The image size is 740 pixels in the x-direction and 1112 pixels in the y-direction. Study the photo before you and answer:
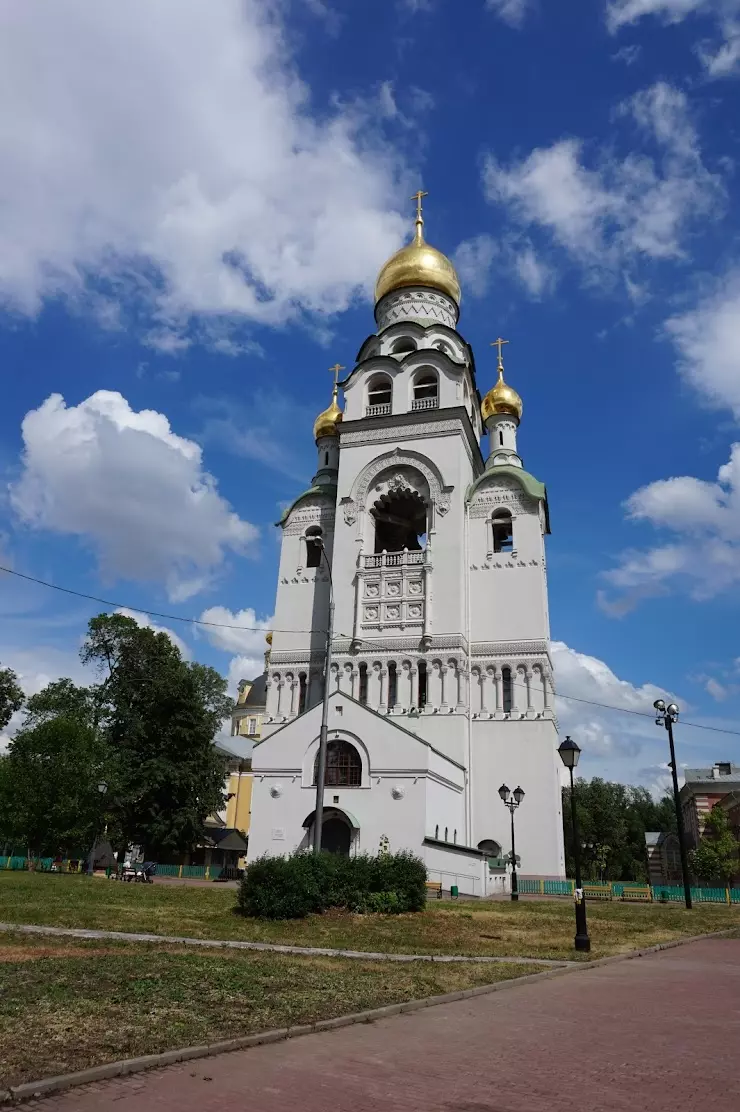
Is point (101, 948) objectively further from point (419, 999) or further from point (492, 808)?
point (492, 808)

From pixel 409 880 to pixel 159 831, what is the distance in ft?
74.3

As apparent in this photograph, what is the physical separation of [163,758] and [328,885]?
22.8 meters

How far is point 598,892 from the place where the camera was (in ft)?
→ 89.1

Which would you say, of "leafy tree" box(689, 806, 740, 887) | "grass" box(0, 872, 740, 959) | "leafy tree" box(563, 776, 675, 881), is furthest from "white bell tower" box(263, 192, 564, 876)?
"leafy tree" box(563, 776, 675, 881)

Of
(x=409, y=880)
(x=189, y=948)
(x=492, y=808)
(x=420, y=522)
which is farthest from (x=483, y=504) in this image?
(x=189, y=948)

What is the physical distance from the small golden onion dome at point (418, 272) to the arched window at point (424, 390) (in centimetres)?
650

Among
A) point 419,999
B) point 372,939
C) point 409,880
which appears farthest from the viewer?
point 409,880

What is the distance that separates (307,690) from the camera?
36938 millimetres

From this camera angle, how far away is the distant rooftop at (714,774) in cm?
4778

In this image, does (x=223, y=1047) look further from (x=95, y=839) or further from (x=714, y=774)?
(x=714, y=774)

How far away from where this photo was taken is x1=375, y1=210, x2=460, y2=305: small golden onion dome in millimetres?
43719

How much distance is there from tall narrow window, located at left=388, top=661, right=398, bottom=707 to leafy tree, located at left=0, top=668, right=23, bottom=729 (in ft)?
75.4

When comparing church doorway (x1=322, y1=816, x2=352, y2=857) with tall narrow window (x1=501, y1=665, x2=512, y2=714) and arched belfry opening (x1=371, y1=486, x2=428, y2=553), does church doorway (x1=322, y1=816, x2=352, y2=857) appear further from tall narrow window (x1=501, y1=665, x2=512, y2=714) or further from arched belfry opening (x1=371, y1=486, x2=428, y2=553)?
arched belfry opening (x1=371, y1=486, x2=428, y2=553)

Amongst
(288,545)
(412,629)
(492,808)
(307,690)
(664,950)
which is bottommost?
(664,950)
